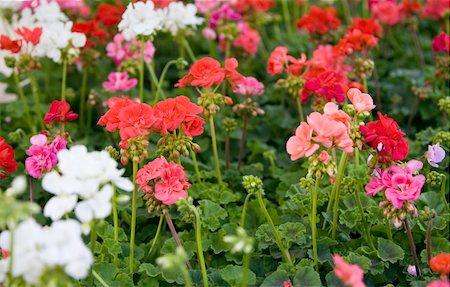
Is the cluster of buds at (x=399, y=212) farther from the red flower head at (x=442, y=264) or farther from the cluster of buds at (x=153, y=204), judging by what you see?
the cluster of buds at (x=153, y=204)

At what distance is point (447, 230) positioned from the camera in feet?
9.18

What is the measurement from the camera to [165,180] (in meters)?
2.33

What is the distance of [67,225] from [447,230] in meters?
1.61

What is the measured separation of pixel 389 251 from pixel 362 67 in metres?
1.01

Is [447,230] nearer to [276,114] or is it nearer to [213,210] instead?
[213,210]

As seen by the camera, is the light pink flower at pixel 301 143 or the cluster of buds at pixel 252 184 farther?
the cluster of buds at pixel 252 184

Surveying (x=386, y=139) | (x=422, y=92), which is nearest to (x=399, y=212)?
(x=386, y=139)

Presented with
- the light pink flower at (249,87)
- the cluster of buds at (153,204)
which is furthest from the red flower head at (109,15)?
the cluster of buds at (153,204)

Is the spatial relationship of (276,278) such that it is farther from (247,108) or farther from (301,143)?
(247,108)

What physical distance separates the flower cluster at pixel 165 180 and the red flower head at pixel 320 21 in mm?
1685

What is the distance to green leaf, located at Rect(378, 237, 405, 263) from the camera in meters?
2.43

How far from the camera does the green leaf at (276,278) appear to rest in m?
2.31

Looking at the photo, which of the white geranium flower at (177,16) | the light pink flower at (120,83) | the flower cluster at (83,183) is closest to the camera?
the flower cluster at (83,183)

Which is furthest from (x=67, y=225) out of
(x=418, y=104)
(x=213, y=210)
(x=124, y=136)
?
(x=418, y=104)
